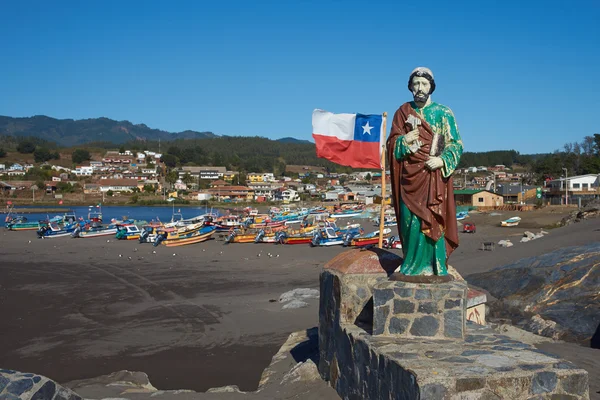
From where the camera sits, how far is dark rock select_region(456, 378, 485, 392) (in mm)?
5188

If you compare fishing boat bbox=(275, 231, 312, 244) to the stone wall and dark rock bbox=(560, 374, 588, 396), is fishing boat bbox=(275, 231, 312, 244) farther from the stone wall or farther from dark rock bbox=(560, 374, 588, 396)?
dark rock bbox=(560, 374, 588, 396)

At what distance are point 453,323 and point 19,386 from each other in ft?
18.2

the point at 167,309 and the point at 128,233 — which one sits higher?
the point at 167,309

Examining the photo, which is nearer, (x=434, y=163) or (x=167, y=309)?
(x=434, y=163)

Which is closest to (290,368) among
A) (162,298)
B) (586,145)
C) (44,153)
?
(162,298)

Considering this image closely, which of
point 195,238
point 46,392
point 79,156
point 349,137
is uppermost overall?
point 79,156

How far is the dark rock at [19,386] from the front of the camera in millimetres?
7559

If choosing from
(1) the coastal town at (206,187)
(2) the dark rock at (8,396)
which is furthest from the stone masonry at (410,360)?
(1) the coastal town at (206,187)

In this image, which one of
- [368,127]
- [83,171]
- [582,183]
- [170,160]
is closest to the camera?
[368,127]

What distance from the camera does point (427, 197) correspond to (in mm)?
6883

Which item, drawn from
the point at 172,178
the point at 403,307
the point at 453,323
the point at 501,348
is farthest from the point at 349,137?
the point at 172,178

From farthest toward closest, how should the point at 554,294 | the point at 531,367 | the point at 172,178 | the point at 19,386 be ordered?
the point at 172,178 < the point at 554,294 < the point at 19,386 < the point at 531,367

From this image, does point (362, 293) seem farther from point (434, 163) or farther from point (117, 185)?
point (117, 185)

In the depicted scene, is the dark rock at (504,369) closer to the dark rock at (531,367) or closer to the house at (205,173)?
the dark rock at (531,367)
